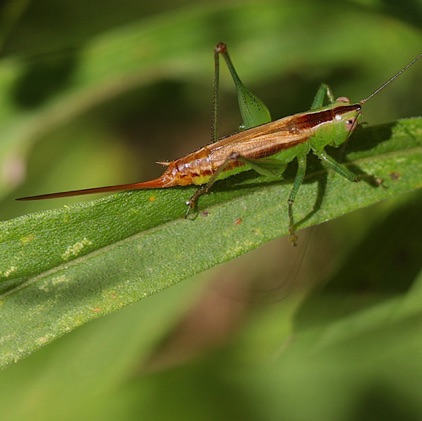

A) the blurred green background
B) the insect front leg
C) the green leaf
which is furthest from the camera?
the blurred green background

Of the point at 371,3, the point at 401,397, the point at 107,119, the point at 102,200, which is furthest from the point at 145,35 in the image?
the point at 401,397

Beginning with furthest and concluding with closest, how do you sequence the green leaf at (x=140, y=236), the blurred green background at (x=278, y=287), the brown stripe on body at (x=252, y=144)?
the blurred green background at (x=278, y=287)
the brown stripe on body at (x=252, y=144)
the green leaf at (x=140, y=236)

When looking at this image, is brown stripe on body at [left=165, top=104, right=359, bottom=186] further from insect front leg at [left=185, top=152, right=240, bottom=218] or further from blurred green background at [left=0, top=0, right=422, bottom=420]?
blurred green background at [left=0, top=0, right=422, bottom=420]

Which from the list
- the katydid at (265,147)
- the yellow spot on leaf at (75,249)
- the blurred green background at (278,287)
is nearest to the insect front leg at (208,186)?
the katydid at (265,147)

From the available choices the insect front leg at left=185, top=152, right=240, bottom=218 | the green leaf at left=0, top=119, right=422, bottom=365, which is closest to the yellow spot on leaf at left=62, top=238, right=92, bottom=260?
the green leaf at left=0, top=119, right=422, bottom=365

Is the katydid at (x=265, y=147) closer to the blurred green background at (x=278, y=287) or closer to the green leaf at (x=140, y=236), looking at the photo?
the green leaf at (x=140, y=236)
